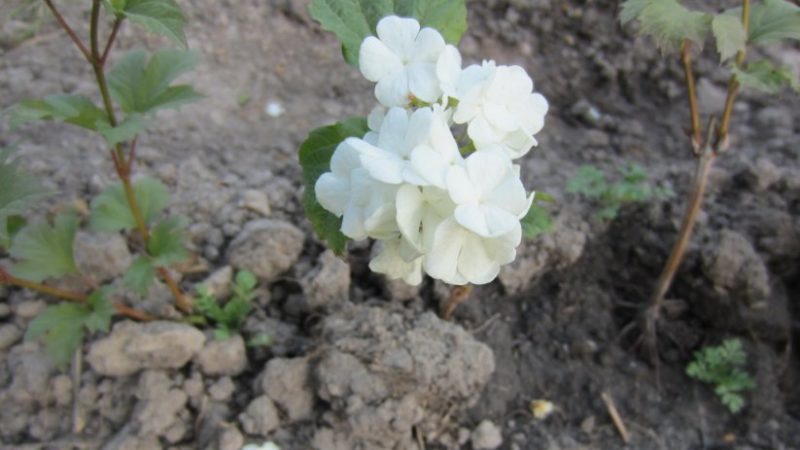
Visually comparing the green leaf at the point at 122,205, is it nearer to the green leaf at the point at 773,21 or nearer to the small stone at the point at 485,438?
the small stone at the point at 485,438

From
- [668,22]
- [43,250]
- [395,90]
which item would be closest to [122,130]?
[43,250]

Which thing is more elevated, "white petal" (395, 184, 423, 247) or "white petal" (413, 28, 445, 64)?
"white petal" (413, 28, 445, 64)

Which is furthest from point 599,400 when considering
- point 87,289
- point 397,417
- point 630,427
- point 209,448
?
point 87,289

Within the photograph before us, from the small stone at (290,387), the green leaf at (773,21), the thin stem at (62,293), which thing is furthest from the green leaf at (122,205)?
the green leaf at (773,21)

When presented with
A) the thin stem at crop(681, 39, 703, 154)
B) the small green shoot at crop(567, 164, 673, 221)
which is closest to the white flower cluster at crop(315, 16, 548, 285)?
the thin stem at crop(681, 39, 703, 154)

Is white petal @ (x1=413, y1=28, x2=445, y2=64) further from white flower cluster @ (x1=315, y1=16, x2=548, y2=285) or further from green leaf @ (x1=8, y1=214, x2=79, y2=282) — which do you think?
green leaf @ (x1=8, y1=214, x2=79, y2=282)
